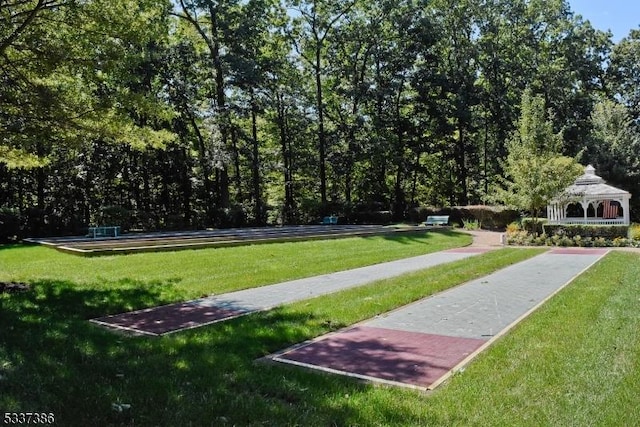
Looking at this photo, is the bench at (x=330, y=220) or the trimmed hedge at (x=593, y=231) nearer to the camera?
the trimmed hedge at (x=593, y=231)

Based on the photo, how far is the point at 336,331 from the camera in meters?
6.64

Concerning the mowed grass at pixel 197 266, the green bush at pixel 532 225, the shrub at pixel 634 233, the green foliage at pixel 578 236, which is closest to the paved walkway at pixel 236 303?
the mowed grass at pixel 197 266

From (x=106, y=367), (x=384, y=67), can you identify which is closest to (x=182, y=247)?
(x=106, y=367)

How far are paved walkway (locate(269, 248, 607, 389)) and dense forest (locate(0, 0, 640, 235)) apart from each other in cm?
1953

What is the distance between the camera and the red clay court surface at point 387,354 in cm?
491

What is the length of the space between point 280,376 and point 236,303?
12.7 ft

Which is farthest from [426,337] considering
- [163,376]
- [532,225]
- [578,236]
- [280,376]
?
[532,225]

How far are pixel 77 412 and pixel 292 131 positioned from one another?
1361 inches

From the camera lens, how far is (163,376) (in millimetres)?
4605

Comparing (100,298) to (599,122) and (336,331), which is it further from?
(599,122)

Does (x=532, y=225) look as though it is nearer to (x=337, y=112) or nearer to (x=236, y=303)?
(x=236, y=303)

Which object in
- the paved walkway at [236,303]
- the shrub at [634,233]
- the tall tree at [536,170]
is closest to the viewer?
the paved walkway at [236,303]

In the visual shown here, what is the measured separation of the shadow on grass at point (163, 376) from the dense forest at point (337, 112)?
1846 centimetres

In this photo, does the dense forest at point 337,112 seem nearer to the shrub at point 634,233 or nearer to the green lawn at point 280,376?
the shrub at point 634,233
